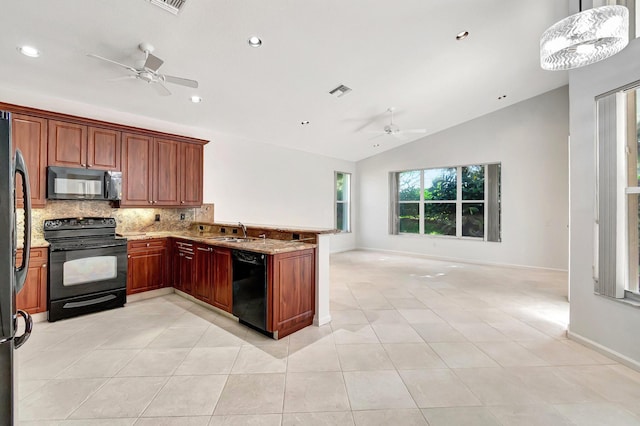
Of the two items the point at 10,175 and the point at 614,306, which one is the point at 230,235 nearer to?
Result: the point at 10,175

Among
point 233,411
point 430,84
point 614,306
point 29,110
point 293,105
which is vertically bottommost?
point 233,411

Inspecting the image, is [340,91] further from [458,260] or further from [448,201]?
[458,260]

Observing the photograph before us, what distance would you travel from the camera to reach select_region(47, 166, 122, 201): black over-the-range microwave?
332 cm

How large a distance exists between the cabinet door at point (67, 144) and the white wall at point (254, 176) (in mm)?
505

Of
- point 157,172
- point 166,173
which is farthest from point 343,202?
point 157,172

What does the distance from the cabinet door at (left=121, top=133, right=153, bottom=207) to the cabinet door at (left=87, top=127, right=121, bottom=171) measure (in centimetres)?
9

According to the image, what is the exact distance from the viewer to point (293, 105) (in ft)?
15.2

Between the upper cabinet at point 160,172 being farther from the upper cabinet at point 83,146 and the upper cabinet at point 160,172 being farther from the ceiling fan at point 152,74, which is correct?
the ceiling fan at point 152,74

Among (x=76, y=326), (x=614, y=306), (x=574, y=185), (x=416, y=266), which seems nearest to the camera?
(x=614, y=306)

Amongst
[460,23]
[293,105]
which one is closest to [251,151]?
[293,105]

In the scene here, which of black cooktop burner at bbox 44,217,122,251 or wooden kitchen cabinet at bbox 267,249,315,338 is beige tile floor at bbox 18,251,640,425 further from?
black cooktop burner at bbox 44,217,122,251

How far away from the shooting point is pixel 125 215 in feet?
14.0

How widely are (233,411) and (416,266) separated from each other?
529 centimetres

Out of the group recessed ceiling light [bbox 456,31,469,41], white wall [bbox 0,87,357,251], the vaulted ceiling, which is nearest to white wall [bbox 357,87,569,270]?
the vaulted ceiling
